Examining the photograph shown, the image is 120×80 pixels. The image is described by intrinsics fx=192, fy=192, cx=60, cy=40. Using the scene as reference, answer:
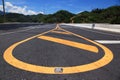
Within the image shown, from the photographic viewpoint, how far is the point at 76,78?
294 centimetres

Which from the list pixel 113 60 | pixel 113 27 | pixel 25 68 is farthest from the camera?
pixel 113 27

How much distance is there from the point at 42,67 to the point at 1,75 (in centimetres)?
76

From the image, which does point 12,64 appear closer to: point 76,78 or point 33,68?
point 33,68

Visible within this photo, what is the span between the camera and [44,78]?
291 cm

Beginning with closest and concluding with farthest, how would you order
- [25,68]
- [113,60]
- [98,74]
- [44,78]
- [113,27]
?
1. [44,78]
2. [98,74]
3. [25,68]
4. [113,60]
5. [113,27]

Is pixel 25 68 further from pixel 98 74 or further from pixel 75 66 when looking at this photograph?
pixel 98 74

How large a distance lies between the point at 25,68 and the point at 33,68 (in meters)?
0.14

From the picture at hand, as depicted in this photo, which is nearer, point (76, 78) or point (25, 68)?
point (76, 78)

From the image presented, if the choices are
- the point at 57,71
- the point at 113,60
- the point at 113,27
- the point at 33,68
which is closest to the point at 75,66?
the point at 57,71

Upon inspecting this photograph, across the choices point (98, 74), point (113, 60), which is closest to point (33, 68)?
point (98, 74)

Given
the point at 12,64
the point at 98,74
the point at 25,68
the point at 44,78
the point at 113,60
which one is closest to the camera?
the point at 44,78

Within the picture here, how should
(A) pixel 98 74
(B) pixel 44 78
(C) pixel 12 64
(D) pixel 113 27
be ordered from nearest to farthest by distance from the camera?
(B) pixel 44 78 → (A) pixel 98 74 → (C) pixel 12 64 → (D) pixel 113 27

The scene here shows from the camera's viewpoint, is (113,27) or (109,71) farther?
(113,27)

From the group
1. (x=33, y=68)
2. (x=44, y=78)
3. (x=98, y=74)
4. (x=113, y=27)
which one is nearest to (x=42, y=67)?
(x=33, y=68)
